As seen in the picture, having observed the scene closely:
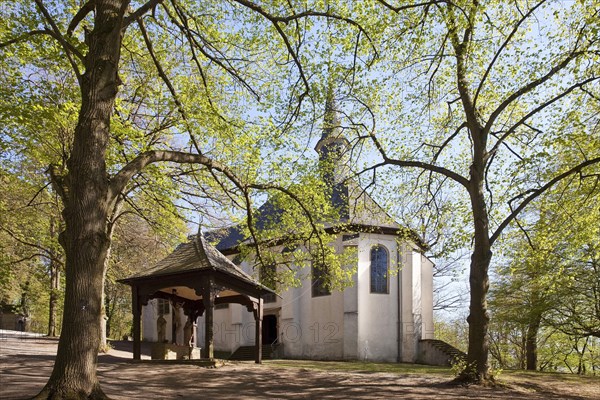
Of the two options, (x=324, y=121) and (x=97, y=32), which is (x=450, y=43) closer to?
(x=324, y=121)

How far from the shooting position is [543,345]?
30.6 metres

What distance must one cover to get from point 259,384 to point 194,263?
4.69 metres

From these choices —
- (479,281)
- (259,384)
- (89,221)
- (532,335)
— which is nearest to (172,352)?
(259,384)

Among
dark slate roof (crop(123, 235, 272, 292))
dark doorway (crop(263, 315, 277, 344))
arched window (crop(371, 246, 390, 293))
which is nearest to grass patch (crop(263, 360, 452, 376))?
dark slate roof (crop(123, 235, 272, 292))

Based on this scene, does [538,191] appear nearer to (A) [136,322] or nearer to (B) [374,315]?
(A) [136,322]

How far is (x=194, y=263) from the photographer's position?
16.0 metres

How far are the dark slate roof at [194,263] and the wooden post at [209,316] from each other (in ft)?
1.92

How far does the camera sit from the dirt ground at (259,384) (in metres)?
10.8

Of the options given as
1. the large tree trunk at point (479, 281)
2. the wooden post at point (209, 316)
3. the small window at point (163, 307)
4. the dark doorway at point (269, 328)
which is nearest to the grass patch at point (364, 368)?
the wooden post at point (209, 316)

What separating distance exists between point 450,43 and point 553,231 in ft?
21.1

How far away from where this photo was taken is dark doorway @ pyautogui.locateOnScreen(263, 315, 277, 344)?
32031 mm

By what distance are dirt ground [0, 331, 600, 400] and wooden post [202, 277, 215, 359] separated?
26.5 inches

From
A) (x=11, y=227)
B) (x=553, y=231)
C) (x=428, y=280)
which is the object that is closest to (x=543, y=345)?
(x=428, y=280)

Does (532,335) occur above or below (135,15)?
below
